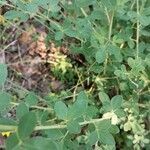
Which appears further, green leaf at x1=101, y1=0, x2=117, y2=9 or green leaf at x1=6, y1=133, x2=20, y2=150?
green leaf at x1=101, y1=0, x2=117, y2=9

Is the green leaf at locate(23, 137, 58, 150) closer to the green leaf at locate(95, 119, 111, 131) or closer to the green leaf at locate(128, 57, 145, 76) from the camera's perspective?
the green leaf at locate(95, 119, 111, 131)

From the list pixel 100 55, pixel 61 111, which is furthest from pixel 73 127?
pixel 100 55

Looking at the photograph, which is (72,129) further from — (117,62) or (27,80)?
(27,80)

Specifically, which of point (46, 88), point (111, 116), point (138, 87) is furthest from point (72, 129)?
point (46, 88)

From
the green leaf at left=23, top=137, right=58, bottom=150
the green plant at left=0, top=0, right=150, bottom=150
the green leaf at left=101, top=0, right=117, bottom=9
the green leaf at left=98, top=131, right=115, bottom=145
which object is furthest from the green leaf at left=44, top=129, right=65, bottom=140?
the green leaf at left=101, top=0, right=117, bottom=9

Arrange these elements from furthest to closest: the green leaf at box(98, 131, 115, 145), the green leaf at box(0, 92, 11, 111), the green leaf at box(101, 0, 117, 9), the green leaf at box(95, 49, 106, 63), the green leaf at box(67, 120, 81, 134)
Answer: the green leaf at box(95, 49, 106, 63)
the green leaf at box(101, 0, 117, 9)
the green leaf at box(98, 131, 115, 145)
the green leaf at box(67, 120, 81, 134)
the green leaf at box(0, 92, 11, 111)

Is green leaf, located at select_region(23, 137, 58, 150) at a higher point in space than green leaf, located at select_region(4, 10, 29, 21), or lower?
lower

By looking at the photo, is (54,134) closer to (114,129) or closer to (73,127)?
A: (73,127)
